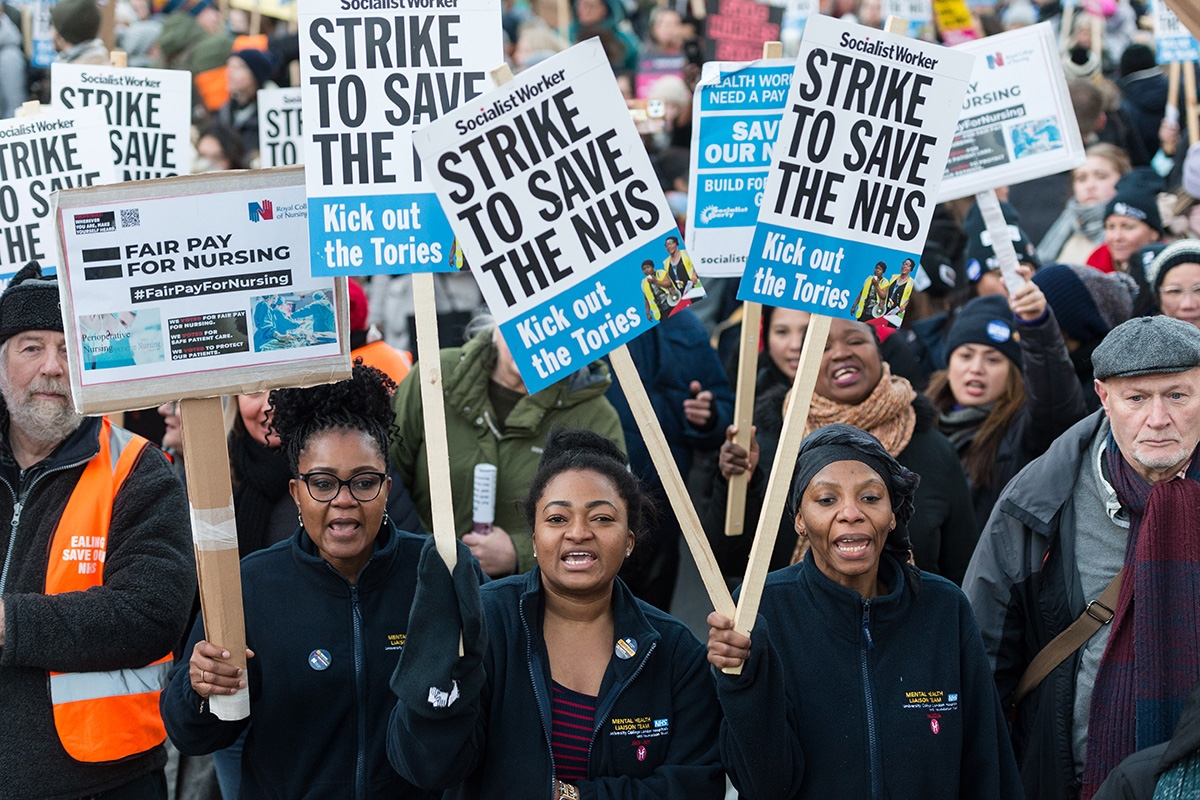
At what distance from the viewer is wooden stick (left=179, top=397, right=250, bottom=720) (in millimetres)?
3428

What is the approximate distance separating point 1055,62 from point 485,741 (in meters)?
3.53

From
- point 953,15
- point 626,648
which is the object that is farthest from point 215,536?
point 953,15

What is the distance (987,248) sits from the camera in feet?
22.7

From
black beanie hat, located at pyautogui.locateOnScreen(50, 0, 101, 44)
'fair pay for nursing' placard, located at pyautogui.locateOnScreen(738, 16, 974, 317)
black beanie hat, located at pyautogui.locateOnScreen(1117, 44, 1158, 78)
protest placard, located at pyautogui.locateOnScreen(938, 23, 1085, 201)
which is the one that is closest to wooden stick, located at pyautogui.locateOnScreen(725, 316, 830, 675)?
'fair pay for nursing' placard, located at pyautogui.locateOnScreen(738, 16, 974, 317)

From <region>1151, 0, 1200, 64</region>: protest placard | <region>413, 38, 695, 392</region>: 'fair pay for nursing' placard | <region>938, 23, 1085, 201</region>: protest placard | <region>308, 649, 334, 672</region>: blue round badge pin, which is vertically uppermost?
<region>1151, 0, 1200, 64</region>: protest placard

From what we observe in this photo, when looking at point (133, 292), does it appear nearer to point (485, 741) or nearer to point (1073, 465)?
point (485, 741)

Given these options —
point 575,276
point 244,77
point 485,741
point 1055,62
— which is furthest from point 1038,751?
point 244,77

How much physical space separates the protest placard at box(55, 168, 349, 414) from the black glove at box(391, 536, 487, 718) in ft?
2.49

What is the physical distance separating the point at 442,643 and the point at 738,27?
5.86 metres

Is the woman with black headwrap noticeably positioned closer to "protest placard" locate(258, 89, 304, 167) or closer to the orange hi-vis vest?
the orange hi-vis vest

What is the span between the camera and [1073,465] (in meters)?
3.95

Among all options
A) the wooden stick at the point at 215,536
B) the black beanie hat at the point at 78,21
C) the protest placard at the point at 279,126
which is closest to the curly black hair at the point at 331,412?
the wooden stick at the point at 215,536

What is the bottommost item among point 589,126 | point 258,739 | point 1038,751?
point 1038,751

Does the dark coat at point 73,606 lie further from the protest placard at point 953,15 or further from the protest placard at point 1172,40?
the protest placard at point 953,15
